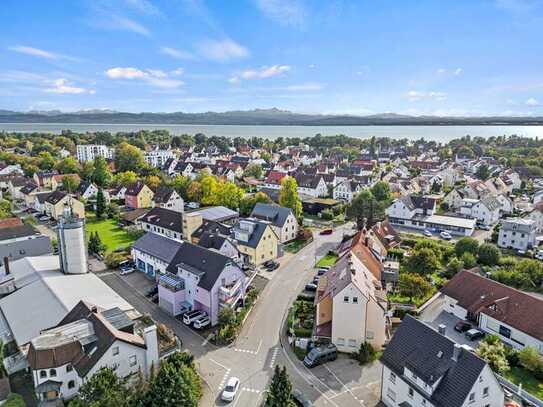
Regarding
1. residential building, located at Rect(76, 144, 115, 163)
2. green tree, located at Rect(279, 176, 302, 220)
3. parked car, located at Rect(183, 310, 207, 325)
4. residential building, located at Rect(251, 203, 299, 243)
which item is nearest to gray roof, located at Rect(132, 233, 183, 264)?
parked car, located at Rect(183, 310, 207, 325)

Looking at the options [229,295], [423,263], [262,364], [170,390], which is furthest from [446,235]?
[170,390]

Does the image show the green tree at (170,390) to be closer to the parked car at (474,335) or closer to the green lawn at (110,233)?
the parked car at (474,335)

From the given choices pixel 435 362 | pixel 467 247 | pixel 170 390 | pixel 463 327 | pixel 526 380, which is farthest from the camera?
pixel 467 247

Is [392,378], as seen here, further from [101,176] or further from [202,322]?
[101,176]

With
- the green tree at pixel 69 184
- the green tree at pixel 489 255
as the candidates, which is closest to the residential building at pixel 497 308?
the green tree at pixel 489 255

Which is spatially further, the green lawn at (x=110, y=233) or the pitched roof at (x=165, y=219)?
the green lawn at (x=110, y=233)

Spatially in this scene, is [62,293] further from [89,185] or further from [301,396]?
[89,185]

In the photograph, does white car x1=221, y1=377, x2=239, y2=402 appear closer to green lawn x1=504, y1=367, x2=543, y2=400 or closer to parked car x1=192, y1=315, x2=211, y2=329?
parked car x1=192, y1=315, x2=211, y2=329
